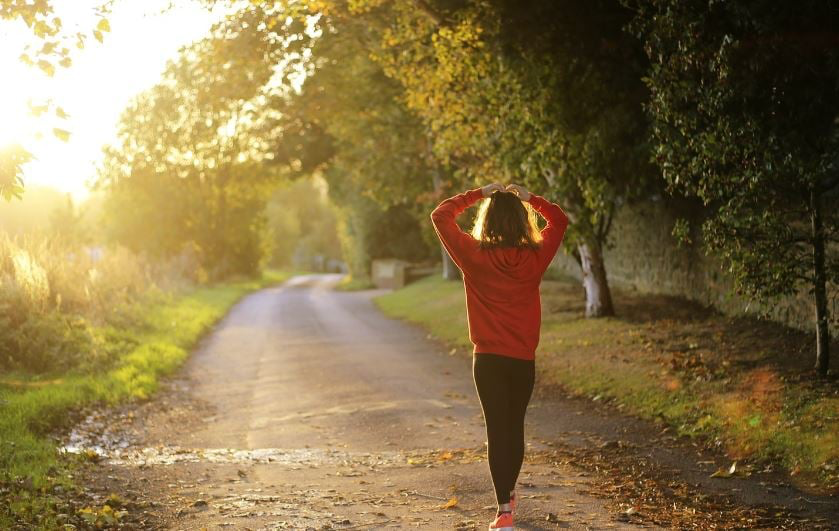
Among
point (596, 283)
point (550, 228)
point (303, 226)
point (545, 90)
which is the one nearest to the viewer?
point (550, 228)

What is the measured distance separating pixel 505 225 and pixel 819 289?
6.16 m

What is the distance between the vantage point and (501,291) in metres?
6.02

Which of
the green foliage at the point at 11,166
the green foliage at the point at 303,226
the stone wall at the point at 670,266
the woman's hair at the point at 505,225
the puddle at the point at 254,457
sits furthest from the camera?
the green foliage at the point at 303,226

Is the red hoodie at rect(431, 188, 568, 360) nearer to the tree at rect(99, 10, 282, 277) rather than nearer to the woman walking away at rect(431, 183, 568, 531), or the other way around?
the woman walking away at rect(431, 183, 568, 531)

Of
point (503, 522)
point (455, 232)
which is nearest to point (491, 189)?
point (455, 232)

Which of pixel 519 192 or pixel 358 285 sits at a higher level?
pixel 519 192

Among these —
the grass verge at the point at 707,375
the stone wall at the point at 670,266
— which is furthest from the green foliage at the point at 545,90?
the grass verge at the point at 707,375

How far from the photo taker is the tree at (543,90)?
1538 cm

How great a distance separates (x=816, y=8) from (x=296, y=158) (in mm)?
35164

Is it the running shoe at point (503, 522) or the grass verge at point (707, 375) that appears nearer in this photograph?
the running shoe at point (503, 522)

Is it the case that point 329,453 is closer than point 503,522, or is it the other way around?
point 503,522

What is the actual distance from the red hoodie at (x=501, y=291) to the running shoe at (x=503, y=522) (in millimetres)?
995

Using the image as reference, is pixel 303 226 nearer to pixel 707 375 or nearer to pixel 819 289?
pixel 707 375

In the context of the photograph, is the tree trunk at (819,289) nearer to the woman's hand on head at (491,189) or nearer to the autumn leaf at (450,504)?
the autumn leaf at (450,504)
